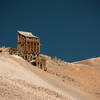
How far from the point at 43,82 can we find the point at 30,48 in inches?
607

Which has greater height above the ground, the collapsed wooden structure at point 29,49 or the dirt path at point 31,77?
the collapsed wooden structure at point 29,49

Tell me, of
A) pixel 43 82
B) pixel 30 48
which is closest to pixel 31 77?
pixel 43 82

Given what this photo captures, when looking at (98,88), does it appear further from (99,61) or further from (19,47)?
(99,61)

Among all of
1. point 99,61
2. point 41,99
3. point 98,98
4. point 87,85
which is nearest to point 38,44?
point 87,85

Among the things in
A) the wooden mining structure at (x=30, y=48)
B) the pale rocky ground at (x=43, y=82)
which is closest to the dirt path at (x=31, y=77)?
the pale rocky ground at (x=43, y=82)

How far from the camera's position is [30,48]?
135 feet

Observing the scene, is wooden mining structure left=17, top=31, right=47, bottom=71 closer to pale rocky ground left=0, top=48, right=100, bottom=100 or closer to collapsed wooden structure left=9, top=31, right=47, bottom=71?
collapsed wooden structure left=9, top=31, right=47, bottom=71

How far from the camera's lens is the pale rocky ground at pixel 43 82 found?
17.7 meters

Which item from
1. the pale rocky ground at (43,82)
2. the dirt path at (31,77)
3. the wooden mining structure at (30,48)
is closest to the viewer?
the pale rocky ground at (43,82)

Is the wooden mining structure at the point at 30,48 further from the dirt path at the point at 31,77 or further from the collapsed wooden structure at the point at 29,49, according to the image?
the dirt path at the point at 31,77

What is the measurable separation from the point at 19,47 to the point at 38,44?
3.82 metres

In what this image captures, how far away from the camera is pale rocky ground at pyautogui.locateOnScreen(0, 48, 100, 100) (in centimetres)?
1767

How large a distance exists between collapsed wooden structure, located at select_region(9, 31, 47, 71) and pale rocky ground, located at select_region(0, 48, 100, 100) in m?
2.46

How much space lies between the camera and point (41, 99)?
16719mm
